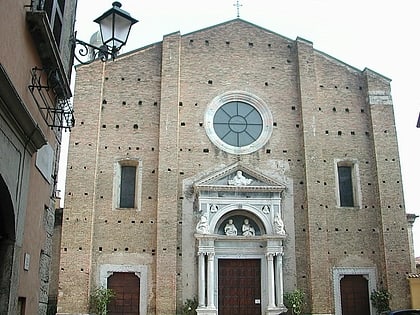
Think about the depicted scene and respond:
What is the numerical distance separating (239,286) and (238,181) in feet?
11.4

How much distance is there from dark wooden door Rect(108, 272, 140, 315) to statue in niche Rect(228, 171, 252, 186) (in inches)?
176

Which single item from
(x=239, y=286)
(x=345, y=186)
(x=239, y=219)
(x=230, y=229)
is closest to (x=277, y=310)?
(x=239, y=286)

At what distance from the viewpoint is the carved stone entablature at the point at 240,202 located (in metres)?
18.8

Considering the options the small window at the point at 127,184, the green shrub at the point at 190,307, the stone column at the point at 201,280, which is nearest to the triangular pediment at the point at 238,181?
the small window at the point at 127,184

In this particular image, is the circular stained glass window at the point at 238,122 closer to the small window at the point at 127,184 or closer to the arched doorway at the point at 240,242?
the arched doorway at the point at 240,242

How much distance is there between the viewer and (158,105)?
1991 cm

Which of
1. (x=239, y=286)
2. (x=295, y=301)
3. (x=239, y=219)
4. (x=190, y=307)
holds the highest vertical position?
(x=239, y=219)

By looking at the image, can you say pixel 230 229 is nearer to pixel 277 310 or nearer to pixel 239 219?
pixel 239 219

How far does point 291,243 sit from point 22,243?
13.0 m

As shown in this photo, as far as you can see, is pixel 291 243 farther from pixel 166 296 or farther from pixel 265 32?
pixel 265 32

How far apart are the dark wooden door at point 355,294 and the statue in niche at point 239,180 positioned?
4.59 m

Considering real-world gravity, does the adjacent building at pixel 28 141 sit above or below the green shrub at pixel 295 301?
above

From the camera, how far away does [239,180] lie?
19.1 meters

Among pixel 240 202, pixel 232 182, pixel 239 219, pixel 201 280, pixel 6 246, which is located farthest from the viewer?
pixel 239 219
